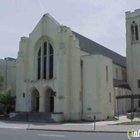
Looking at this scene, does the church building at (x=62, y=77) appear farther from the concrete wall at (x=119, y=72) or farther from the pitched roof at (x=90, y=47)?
the concrete wall at (x=119, y=72)

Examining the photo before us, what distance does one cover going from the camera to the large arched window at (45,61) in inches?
1547

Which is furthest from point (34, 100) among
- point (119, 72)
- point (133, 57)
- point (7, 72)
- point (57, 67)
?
point (133, 57)

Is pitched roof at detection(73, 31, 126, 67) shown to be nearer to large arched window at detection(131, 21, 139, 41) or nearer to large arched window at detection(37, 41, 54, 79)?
large arched window at detection(37, 41, 54, 79)

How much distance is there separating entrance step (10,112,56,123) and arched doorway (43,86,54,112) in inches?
118

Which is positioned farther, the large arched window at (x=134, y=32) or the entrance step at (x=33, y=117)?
the large arched window at (x=134, y=32)

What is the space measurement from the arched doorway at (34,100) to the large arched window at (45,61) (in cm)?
264

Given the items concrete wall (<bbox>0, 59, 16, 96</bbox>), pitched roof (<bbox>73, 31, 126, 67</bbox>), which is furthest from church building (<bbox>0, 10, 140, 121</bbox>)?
concrete wall (<bbox>0, 59, 16, 96</bbox>)

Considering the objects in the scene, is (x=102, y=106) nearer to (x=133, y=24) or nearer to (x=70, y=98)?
(x=70, y=98)

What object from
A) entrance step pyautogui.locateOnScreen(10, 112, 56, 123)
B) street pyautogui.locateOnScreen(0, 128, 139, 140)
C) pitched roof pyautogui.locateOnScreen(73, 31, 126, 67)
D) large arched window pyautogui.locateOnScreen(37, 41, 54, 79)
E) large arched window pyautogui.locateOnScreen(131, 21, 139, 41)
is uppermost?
large arched window pyautogui.locateOnScreen(131, 21, 139, 41)

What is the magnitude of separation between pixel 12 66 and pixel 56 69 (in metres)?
21.9

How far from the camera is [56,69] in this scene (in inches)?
1485

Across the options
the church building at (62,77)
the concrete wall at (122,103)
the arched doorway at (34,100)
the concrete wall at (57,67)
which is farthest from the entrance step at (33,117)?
Result: the concrete wall at (122,103)

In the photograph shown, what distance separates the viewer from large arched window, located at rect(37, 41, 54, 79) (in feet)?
129

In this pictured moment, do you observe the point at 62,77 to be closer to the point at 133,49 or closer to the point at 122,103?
the point at 122,103
